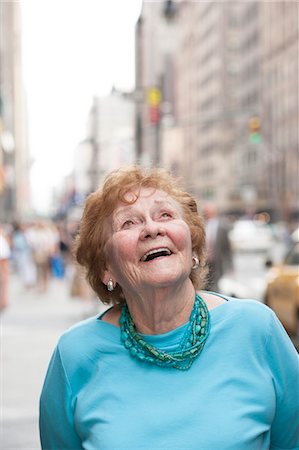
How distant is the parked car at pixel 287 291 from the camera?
12.2m

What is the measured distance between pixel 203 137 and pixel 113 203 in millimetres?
143449

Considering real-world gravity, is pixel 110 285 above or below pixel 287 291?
above

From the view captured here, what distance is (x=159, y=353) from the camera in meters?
2.99

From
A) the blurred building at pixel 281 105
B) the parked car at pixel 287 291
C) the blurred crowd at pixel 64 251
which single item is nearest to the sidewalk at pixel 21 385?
the blurred crowd at pixel 64 251

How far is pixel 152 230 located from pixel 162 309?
0.25 meters

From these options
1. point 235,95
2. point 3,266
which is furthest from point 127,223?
point 235,95

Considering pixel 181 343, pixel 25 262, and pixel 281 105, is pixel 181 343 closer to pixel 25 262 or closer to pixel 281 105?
pixel 25 262

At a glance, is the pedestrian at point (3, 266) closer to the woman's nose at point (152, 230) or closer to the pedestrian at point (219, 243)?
the pedestrian at point (219, 243)

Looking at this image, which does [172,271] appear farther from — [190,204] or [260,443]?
[260,443]

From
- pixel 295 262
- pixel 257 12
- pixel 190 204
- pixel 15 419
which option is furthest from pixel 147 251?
pixel 257 12

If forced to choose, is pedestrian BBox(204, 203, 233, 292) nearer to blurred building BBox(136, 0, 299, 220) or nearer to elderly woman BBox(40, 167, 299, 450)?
elderly woman BBox(40, 167, 299, 450)

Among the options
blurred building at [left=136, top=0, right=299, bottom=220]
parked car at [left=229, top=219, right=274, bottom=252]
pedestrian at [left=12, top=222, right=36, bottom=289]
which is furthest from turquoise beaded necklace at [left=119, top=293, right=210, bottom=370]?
blurred building at [left=136, top=0, right=299, bottom=220]

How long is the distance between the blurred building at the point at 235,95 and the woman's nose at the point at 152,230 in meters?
73.3

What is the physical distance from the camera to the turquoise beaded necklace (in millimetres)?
2973
